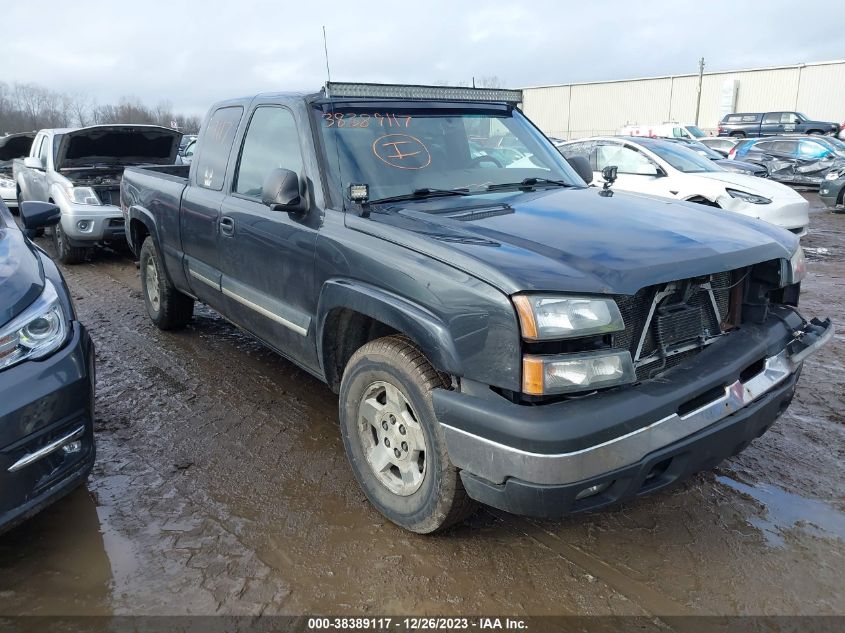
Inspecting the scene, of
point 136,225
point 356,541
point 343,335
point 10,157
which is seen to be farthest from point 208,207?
point 10,157

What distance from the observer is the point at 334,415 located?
13.3 feet

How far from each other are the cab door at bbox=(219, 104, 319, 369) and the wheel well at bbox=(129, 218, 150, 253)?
209 cm

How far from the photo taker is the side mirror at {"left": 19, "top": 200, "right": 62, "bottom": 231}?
370 centimetres

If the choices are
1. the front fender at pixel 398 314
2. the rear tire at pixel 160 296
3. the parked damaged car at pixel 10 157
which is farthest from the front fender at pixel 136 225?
the parked damaged car at pixel 10 157

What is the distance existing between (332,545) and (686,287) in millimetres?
1869

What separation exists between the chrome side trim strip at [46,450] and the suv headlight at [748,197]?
323 inches

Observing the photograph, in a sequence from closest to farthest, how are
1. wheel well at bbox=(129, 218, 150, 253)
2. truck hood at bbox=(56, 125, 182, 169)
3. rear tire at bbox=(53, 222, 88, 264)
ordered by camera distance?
1. wheel well at bbox=(129, 218, 150, 253)
2. rear tire at bbox=(53, 222, 88, 264)
3. truck hood at bbox=(56, 125, 182, 169)

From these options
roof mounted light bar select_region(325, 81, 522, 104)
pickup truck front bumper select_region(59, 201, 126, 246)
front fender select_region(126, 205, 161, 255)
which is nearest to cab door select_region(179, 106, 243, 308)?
front fender select_region(126, 205, 161, 255)

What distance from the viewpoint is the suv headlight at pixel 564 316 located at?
2.17 m

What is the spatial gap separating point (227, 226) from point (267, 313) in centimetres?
68

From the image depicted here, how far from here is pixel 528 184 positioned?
3646 mm

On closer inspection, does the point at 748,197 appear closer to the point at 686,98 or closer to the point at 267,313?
the point at 267,313

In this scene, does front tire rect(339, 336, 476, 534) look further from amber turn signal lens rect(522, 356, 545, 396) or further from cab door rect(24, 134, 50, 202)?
cab door rect(24, 134, 50, 202)

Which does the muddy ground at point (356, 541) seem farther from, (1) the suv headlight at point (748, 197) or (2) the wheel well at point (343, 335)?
(1) the suv headlight at point (748, 197)
